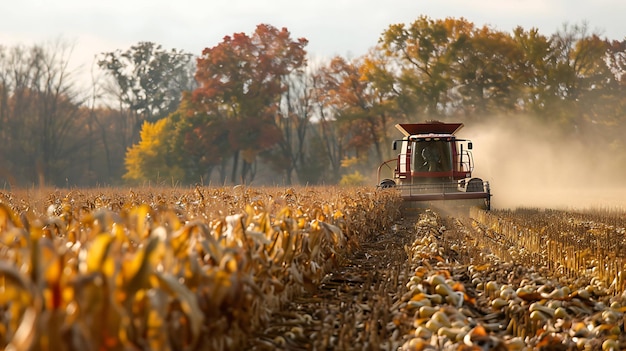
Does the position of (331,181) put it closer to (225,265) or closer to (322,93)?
(322,93)

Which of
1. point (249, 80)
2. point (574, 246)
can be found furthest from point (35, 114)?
point (574, 246)

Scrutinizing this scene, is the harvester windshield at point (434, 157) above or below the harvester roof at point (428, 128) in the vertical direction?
below

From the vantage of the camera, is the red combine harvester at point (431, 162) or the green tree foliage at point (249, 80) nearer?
the red combine harvester at point (431, 162)

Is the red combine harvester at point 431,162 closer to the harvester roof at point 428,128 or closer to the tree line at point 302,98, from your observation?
the harvester roof at point 428,128

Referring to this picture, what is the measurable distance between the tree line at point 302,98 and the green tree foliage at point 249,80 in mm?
76

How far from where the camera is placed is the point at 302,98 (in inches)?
2287

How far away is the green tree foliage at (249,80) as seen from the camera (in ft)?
161

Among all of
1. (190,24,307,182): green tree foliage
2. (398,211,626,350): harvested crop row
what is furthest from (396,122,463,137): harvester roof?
(190,24,307,182): green tree foliage

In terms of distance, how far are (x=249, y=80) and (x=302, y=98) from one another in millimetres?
8879

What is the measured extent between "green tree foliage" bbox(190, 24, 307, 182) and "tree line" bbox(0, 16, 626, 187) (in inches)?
3.0

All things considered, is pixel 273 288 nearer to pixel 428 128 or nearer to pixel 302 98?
pixel 428 128

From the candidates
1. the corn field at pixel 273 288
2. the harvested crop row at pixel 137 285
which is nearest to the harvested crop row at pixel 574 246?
the corn field at pixel 273 288

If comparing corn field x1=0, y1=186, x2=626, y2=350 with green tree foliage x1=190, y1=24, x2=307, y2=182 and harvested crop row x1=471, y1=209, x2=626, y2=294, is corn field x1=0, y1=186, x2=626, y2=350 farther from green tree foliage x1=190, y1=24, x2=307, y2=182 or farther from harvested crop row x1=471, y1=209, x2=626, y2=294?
green tree foliage x1=190, y1=24, x2=307, y2=182

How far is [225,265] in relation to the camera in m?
3.98
